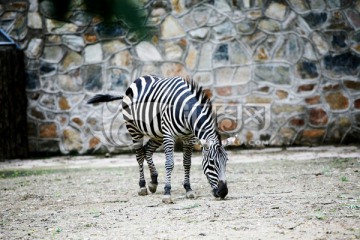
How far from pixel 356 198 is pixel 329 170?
228 cm

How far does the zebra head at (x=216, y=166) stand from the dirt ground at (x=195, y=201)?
134 millimetres

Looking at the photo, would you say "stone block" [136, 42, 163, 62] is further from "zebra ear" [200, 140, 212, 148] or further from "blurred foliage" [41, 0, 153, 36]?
"blurred foliage" [41, 0, 153, 36]

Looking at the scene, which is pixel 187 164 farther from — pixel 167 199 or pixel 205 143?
pixel 167 199

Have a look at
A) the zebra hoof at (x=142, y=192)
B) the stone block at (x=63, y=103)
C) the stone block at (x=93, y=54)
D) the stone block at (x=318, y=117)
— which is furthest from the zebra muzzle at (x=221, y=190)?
the stone block at (x=63, y=103)

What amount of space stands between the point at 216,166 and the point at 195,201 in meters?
0.43

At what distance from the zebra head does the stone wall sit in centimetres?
405

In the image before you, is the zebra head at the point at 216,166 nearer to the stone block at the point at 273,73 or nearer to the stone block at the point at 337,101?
the stone block at the point at 273,73

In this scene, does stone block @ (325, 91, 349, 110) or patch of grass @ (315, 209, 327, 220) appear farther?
stone block @ (325, 91, 349, 110)

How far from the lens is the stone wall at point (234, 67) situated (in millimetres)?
10602

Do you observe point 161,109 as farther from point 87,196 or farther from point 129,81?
point 129,81

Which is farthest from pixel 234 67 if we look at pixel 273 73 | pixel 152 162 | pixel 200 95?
pixel 200 95

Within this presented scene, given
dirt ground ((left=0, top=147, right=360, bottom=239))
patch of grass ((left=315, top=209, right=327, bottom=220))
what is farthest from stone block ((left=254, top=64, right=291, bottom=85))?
patch of grass ((left=315, top=209, right=327, bottom=220))

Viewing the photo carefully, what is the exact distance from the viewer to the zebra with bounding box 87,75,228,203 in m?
6.61

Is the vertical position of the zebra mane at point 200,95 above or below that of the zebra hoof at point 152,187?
above
